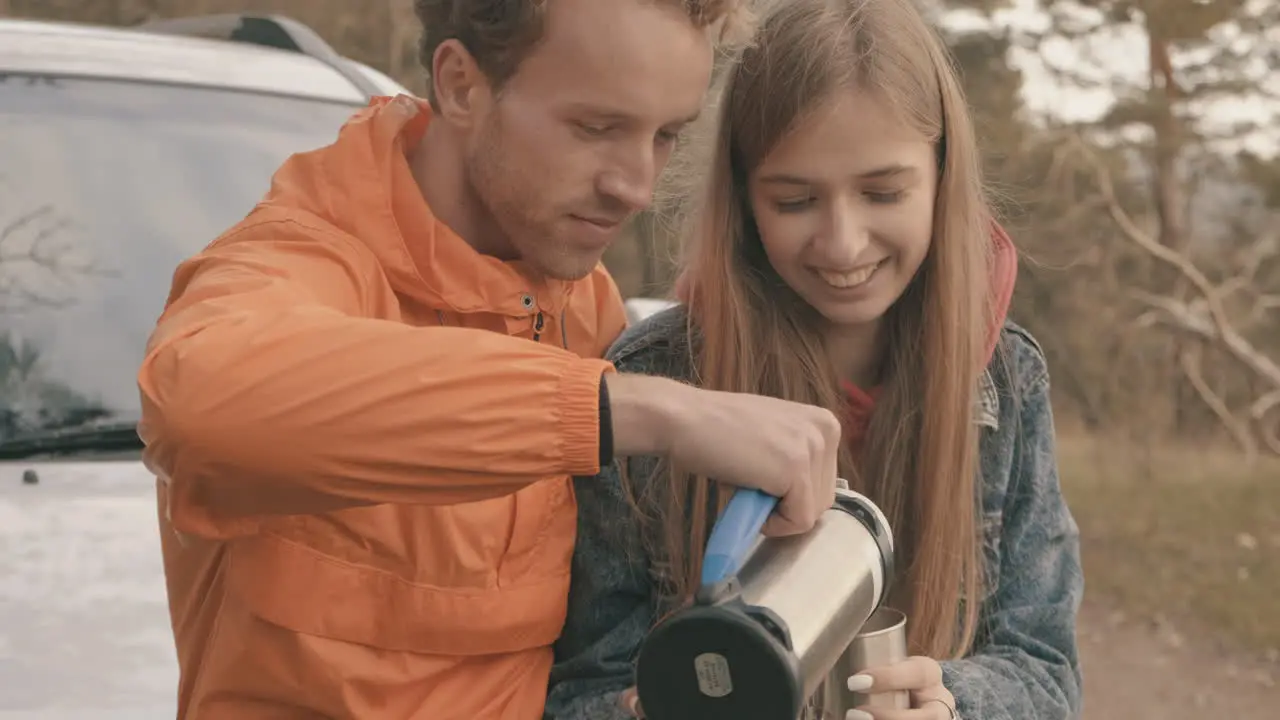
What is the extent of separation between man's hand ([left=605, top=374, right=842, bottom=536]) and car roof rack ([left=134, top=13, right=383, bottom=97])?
238 cm

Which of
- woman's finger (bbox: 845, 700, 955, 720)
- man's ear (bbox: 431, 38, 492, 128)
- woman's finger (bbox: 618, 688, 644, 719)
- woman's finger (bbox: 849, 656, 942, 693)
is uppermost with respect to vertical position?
man's ear (bbox: 431, 38, 492, 128)

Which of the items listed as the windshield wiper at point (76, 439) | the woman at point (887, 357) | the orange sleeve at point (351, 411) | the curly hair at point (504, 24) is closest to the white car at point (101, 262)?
the windshield wiper at point (76, 439)

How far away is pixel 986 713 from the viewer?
6.72ft

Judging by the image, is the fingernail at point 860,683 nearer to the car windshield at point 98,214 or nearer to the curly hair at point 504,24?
the curly hair at point 504,24

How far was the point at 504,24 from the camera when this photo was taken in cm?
196

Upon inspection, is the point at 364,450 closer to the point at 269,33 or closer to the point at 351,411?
the point at 351,411

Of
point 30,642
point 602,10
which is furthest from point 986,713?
point 30,642

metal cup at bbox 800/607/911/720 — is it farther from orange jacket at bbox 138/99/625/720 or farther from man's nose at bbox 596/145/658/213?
man's nose at bbox 596/145/658/213

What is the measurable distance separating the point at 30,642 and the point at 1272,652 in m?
4.86

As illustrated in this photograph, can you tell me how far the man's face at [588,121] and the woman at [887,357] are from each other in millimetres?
251

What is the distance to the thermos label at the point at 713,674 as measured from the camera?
135 centimetres

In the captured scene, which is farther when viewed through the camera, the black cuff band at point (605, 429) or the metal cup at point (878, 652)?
the metal cup at point (878, 652)

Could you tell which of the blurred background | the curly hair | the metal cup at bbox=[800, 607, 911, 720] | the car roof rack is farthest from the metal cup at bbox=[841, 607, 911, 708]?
the blurred background

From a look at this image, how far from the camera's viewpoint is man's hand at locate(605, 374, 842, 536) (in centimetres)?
149
